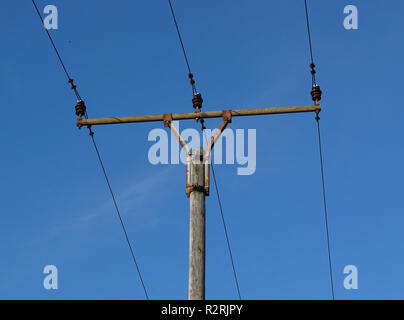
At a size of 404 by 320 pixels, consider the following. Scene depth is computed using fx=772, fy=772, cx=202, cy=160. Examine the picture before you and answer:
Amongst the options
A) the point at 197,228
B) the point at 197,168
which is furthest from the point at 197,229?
the point at 197,168

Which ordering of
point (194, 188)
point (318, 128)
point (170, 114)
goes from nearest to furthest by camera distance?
1. point (194, 188)
2. point (170, 114)
3. point (318, 128)

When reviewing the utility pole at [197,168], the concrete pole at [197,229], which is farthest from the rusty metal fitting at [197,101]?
the concrete pole at [197,229]

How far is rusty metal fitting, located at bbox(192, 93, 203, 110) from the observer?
11469 millimetres

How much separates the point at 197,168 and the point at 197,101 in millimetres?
1285

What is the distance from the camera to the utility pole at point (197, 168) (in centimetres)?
1001

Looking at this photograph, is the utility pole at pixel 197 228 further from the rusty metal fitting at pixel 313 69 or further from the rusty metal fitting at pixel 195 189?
the rusty metal fitting at pixel 313 69

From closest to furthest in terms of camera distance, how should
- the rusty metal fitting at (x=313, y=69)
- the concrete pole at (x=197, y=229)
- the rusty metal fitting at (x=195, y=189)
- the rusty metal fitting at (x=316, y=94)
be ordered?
the concrete pole at (x=197, y=229), the rusty metal fitting at (x=195, y=189), the rusty metal fitting at (x=316, y=94), the rusty metal fitting at (x=313, y=69)

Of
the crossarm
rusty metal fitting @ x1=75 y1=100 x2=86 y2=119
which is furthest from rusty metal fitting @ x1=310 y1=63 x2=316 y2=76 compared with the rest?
rusty metal fitting @ x1=75 y1=100 x2=86 y2=119

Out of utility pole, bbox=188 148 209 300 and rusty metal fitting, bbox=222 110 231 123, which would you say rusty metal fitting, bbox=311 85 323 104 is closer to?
rusty metal fitting, bbox=222 110 231 123
